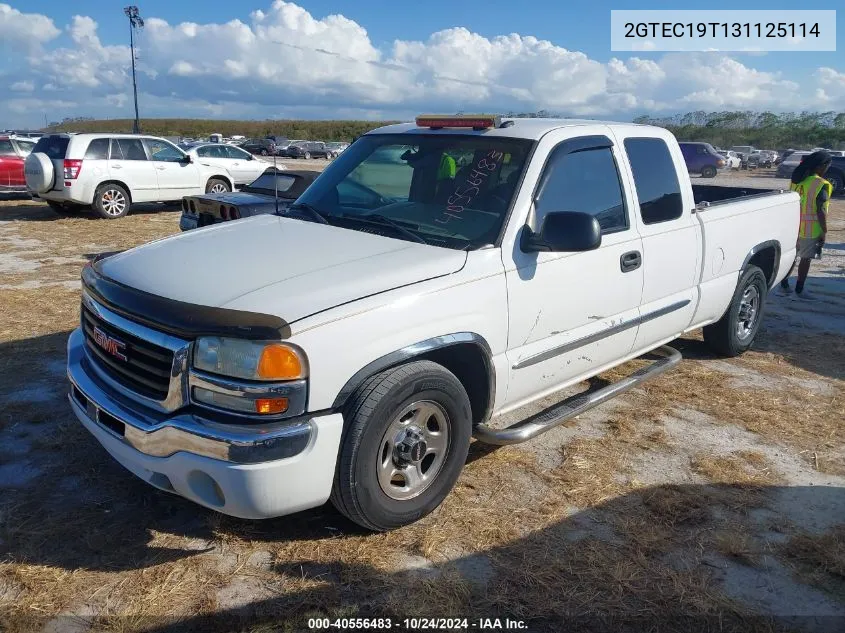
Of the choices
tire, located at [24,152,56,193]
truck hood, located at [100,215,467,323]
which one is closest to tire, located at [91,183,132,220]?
tire, located at [24,152,56,193]

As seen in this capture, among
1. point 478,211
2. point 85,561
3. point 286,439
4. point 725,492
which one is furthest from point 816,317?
point 85,561

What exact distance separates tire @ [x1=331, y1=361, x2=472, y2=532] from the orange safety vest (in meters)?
6.84

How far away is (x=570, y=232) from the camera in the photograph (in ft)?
11.6

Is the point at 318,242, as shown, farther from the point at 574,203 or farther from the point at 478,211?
the point at 574,203

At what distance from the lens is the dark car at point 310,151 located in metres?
50.8

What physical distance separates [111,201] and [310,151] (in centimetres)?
4101

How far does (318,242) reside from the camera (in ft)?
12.1

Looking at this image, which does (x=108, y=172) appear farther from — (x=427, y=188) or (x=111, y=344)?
(x=111, y=344)

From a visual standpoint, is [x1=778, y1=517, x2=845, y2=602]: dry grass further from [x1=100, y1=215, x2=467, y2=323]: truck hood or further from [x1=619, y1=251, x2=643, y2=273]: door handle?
[x1=100, y1=215, x2=467, y2=323]: truck hood

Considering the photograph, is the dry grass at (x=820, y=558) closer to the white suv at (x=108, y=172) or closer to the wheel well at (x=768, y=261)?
the wheel well at (x=768, y=261)

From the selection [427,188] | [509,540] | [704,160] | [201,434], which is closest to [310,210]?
[427,188]

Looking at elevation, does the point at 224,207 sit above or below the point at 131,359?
above

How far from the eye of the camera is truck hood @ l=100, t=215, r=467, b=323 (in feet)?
9.77

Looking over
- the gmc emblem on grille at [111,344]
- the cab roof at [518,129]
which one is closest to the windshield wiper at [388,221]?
the cab roof at [518,129]
